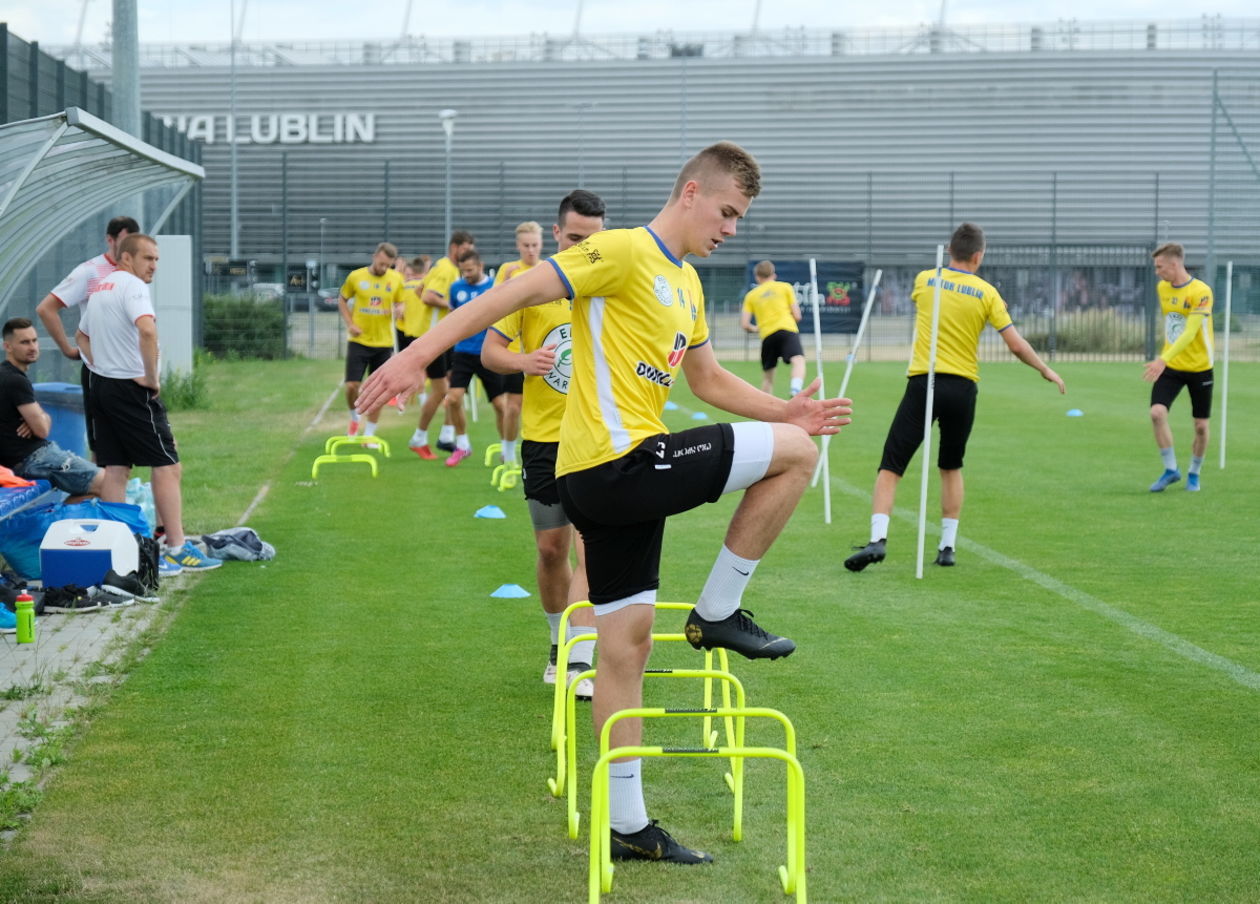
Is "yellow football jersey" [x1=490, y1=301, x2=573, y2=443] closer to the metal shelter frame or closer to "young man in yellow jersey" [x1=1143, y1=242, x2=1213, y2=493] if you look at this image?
the metal shelter frame

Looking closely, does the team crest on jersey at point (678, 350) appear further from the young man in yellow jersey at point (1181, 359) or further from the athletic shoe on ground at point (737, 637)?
the young man in yellow jersey at point (1181, 359)

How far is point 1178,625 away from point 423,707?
418 centimetres

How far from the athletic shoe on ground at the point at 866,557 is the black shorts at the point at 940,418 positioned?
21.6 inches

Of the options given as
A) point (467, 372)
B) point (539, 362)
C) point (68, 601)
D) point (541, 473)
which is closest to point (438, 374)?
point (467, 372)

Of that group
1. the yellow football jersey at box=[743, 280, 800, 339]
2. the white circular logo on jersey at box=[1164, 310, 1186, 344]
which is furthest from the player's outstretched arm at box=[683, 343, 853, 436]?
the yellow football jersey at box=[743, 280, 800, 339]

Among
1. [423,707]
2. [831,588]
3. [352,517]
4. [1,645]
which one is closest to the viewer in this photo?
[423,707]

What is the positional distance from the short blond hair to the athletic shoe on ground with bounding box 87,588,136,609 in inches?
209

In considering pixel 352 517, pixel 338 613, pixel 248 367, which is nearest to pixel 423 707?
pixel 338 613

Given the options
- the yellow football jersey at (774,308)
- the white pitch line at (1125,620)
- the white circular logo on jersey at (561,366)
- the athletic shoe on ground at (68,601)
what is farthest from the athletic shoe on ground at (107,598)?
the yellow football jersey at (774,308)

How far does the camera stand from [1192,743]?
5715 millimetres

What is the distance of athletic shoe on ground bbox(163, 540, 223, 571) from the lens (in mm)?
9578

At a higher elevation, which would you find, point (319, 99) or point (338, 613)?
point (319, 99)

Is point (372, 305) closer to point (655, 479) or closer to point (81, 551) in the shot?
point (81, 551)

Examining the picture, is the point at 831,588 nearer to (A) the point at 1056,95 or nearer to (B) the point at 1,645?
(B) the point at 1,645
